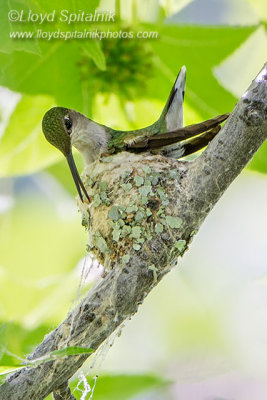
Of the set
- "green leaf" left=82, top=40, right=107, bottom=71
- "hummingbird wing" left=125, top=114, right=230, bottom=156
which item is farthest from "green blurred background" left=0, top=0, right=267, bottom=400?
"hummingbird wing" left=125, top=114, right=230, bottom=156

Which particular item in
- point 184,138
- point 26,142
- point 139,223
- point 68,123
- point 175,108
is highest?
point 26,142

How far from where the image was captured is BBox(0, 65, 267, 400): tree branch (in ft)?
8.76

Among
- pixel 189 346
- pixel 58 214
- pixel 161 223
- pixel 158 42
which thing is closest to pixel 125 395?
pixel 189 346

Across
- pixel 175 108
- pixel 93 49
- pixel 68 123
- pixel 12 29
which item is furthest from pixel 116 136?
pixel 12 29

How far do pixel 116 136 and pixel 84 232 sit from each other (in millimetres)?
1670

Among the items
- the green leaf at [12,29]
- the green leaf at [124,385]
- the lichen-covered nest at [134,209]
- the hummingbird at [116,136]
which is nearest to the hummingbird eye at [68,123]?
the hummingbird at [116,136]

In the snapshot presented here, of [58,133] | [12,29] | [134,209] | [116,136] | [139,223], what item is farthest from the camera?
[116,136]

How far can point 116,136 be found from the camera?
13.4ft

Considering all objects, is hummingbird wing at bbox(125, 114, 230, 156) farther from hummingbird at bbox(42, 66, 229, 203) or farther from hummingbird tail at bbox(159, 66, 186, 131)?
hummingbird tail at bbox(159, 66, 186, 131)

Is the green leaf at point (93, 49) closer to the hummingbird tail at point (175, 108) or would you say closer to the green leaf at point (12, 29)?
the green leaf at point (12, 29)

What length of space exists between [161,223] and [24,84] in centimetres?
168

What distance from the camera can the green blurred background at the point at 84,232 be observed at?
14.0ft

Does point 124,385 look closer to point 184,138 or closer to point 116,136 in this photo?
point 116,136

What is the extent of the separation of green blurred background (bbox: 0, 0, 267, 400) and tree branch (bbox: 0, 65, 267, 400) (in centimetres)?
32
